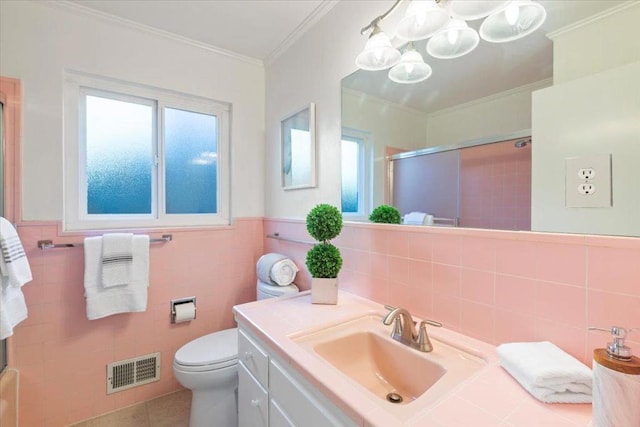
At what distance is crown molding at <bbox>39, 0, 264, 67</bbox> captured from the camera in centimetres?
159

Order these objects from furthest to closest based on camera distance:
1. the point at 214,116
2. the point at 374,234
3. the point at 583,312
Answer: the point at 214,116 < the point at 374,234 < the point at 583,312

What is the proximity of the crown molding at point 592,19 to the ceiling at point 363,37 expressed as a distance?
1 centimetres

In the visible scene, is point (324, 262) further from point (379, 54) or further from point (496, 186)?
point (379, 54)

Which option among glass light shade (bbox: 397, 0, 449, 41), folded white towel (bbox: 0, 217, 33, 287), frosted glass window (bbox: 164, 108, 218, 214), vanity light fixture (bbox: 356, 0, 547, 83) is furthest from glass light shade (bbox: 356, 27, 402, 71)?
folded white towel (bbox: 0, 217, 33, 287)

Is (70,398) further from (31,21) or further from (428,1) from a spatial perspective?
(428,1)

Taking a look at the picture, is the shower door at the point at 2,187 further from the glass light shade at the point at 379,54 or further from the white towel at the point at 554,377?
the white towel at the point at 554,377

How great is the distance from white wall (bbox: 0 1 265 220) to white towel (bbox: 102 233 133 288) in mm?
299

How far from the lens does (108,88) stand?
5.83 ft

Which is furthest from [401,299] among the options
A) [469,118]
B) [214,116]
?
[214,116]

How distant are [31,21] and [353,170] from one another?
188 centimetres

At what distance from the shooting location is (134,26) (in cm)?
178

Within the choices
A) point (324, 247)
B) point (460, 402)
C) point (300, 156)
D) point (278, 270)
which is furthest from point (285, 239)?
point (460, 402)

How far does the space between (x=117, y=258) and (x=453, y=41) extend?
1982 mm

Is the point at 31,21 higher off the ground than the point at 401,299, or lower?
higher
